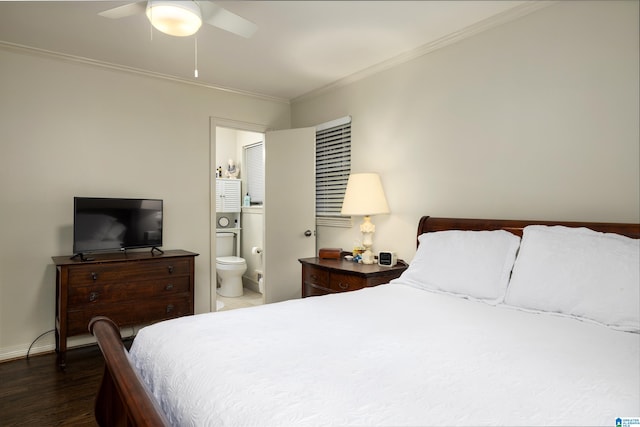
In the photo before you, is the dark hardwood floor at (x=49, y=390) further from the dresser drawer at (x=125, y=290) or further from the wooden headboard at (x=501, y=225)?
the wooden headboard at (x=501, y=225)

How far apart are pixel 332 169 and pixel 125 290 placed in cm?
235

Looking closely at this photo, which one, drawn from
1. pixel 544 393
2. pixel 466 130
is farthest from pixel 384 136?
pixel 544 393

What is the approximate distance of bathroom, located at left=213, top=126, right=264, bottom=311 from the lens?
5422 millimetres

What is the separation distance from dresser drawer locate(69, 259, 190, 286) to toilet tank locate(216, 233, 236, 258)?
2.25m

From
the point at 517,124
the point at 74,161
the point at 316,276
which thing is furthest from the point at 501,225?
the point at 74,161

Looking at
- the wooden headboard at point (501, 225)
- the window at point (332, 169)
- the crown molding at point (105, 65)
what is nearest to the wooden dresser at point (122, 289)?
the window at point (332, 169)

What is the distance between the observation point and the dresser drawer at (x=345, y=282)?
2.89 metres

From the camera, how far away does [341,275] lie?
3043 millimetres

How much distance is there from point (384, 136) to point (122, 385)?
9.61ft

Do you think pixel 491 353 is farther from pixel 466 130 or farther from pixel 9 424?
pixel 9 424

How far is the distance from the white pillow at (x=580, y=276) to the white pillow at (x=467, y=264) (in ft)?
0.29

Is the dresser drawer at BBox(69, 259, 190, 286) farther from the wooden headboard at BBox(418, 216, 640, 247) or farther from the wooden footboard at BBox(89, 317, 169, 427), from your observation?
the wooden headboard at BBox(418, 216, 640, 247)

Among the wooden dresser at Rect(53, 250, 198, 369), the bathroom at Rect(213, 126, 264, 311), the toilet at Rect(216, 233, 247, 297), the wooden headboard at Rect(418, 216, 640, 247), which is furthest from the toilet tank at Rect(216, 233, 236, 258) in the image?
the wooden headboard at Rect(418, 216, 640, 247)

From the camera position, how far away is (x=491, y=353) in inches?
48.6
